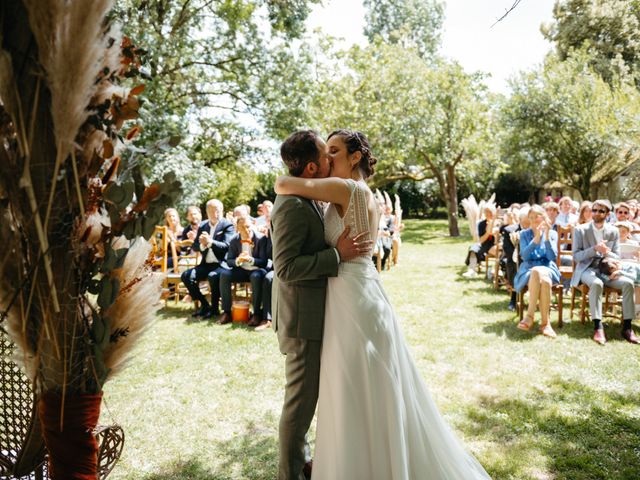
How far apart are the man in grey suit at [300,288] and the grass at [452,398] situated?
763 mm

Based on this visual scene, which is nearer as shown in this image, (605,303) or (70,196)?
(70,196)

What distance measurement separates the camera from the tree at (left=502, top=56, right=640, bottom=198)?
808 inches

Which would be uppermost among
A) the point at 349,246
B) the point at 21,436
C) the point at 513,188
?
the point at 513,188

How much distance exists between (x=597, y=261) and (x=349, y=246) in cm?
565

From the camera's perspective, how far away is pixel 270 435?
150 inches

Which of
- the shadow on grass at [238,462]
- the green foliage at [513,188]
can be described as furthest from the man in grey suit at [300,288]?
the green foliage at [513,188]

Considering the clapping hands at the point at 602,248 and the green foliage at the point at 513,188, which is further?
the green foliage at the point at 513,188

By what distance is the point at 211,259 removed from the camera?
8.20 m

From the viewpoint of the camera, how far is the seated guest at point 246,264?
7531 millimetres

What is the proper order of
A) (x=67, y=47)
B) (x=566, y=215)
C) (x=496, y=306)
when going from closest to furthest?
(x=67, y=47) < (x=496, y=306) < (x=566, y=215)

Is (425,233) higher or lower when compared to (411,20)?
lower

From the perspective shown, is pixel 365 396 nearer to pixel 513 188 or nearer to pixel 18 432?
pixel 18 432

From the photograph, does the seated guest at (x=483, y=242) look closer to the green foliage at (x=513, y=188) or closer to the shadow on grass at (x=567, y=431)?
the shadow on grass at (x=567, y=431)

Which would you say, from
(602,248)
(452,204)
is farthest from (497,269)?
(452,204)
